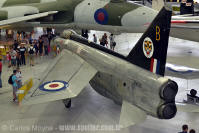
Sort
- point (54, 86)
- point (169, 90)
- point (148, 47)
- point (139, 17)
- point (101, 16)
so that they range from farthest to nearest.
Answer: point (101, 16) → point (139, 17) → point (54, 86) → point (148, 47) → point (169, 90)

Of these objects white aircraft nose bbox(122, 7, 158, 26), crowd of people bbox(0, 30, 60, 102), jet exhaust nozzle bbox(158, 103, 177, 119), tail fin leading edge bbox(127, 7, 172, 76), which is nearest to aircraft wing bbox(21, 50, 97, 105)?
crowd of people bbox(0, 30, 60, 102)

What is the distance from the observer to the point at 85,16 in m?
14.8

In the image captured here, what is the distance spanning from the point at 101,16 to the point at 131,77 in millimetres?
8012

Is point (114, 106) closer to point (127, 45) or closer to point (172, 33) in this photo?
point (172, 33)

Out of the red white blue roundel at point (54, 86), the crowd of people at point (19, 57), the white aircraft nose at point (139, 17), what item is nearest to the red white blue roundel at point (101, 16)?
the white aircraft nose at point (139, 17)

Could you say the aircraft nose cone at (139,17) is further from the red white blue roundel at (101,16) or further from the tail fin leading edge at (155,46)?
the tail fin leading edge at (155,46)

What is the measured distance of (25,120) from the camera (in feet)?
27.8

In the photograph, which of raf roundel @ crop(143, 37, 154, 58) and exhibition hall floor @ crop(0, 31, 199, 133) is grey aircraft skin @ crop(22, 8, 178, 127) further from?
exhibition hall floor @ crop(0, 31, 199, 133)

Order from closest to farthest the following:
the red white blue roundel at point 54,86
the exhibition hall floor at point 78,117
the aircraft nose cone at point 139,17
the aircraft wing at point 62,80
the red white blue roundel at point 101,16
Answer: the aircraft wing at point 62,80, the red white blue roundel at point 54,86, the exhibition hall floor at point 78,117, the aircraft nose cone at point 139,17, the red white blue roundel at point 101,16

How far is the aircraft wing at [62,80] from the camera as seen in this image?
6966mm

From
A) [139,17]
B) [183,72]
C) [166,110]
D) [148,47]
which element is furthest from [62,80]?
[139,17]

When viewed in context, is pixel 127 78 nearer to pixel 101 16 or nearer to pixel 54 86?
pixel 54 86

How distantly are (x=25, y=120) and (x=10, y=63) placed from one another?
6385 millimetres

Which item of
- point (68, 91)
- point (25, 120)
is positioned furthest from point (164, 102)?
point (25, 120)
